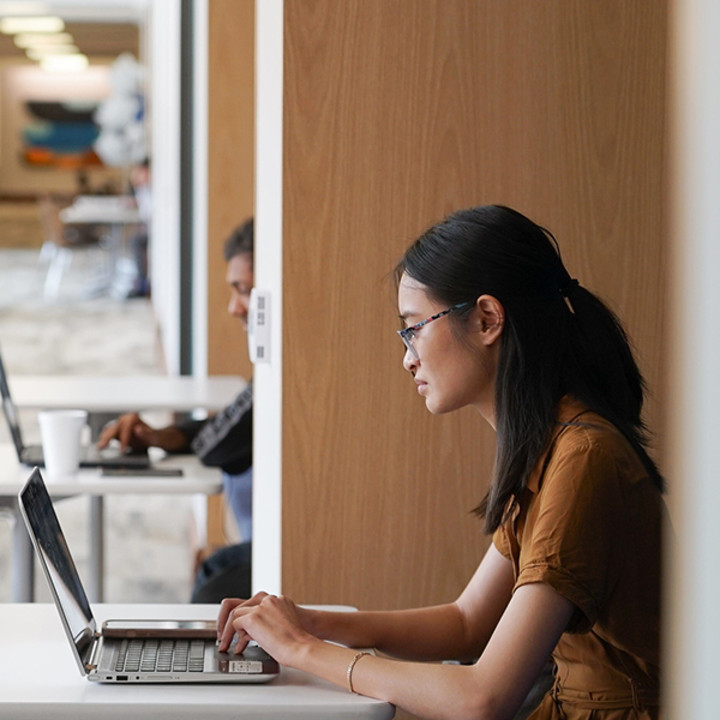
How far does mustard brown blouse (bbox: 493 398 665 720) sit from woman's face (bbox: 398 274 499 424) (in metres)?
0.11

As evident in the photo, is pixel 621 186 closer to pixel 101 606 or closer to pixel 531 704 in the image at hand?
pixel 531 704

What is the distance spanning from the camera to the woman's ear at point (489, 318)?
4.66 feet

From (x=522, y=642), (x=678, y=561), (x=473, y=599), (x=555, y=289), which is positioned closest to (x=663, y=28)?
(x=555, y=289)

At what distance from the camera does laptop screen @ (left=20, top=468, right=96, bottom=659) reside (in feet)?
4.20

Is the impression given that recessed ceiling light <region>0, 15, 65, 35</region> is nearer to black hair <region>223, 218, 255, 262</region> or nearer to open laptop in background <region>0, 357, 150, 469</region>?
black hair <region>223, 218, 255, 262</region>

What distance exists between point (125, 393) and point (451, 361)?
243 centimetres

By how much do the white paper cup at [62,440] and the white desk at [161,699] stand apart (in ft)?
4.21

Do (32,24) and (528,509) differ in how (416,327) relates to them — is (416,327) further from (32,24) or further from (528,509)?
(32,24)

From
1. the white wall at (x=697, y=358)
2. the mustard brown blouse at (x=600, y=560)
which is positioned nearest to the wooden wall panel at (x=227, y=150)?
the mustard brown blouse at (x=600, y=560)

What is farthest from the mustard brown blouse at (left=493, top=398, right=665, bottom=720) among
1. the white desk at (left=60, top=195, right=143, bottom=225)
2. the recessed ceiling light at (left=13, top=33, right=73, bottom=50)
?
the recessed ceiling light at (left=13, top=33, right=73, bottom=50)

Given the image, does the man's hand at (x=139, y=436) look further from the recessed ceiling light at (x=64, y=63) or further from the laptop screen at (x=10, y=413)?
the recessed ceiling light at (x=64, y=63)

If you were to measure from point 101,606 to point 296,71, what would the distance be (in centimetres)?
87

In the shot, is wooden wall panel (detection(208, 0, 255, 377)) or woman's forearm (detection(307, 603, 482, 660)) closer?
woman's forearm (detection(307, 603, 482, 660))

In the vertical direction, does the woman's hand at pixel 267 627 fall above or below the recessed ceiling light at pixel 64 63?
below
